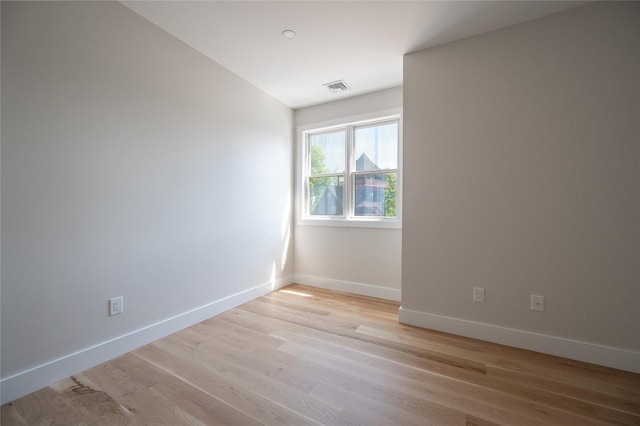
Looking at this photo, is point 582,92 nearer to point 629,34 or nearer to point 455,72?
point 629,34

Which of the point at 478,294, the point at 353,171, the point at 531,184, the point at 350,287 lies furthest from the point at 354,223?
the point at 531,184

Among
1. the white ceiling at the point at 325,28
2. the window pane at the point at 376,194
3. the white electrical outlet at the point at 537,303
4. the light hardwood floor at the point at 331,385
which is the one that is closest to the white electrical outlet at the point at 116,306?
the light hardwood floor at the point at 331,385

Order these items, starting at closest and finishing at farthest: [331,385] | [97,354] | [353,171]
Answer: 1. [331,385]
2. [97,354]
3. [353,171]

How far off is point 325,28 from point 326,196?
2112 mm

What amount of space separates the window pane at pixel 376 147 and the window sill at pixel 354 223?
693mm

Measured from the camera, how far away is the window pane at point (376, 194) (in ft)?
11.3

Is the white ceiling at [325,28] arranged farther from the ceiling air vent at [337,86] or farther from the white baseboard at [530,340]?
the white baseboard at [530,340]

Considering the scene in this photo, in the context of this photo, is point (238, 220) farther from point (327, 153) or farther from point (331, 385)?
point (331, 385)

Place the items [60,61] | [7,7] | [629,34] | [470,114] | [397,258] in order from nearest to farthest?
[7,7], [60,61], [629,34], [470,114], [397,258]

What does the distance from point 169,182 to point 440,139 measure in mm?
2480

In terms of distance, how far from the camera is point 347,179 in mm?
3727

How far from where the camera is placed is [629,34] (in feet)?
6.14

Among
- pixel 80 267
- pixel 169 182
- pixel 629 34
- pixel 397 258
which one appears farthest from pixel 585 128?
pixel 80 267

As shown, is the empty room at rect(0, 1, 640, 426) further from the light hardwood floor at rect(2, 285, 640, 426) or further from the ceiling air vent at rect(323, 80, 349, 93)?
the ceiling air vent at rect(323, 80, 349, 93)
